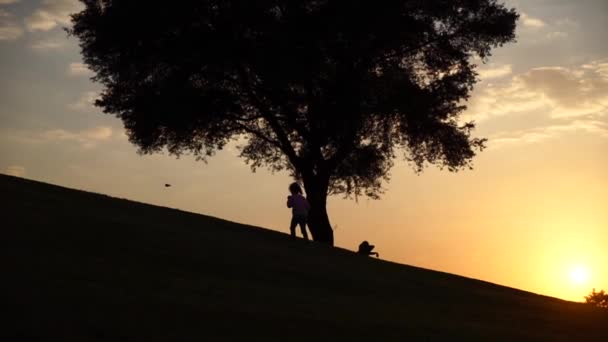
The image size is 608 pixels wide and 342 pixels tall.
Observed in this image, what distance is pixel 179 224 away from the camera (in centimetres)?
2362

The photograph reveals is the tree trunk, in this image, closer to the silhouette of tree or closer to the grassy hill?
the grassy hill

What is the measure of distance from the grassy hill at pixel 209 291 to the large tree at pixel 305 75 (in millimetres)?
10571

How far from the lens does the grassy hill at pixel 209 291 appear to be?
10.6 m

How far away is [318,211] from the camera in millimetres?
35438

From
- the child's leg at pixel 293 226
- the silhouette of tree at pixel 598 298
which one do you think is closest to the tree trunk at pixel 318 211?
the child's leg at pixel 293 226

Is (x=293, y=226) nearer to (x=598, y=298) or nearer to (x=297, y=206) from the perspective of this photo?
(x=297, y=206)

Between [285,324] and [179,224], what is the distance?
40.3 ft

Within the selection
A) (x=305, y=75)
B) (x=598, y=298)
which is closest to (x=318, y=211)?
(x=305, y=75)

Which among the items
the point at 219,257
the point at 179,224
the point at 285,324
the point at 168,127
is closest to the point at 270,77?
the point at 168,127

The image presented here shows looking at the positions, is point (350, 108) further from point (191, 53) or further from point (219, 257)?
point (219, 257)

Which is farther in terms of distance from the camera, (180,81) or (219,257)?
(180,81)

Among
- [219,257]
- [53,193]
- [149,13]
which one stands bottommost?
[219,257]

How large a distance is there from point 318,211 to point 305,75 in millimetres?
6589

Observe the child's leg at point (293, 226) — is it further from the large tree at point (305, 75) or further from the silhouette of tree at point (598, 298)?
the silhouette of tree at point (598, 298)
